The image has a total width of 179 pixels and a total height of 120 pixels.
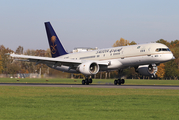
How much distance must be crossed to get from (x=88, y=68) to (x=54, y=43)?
13.9 m

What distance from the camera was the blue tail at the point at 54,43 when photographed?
53.4m

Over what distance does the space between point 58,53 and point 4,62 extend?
313 ft

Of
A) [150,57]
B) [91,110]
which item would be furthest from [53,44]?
[91,110]

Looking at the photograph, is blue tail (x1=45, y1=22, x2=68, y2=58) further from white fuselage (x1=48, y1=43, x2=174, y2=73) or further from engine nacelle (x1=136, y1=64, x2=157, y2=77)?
engine nacelle (x1=136, y1=64, x2=157, y2=77)

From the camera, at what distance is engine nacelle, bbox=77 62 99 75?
4184 cm

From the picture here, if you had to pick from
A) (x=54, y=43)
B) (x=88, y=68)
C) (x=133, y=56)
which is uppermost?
(x=54, y=43)

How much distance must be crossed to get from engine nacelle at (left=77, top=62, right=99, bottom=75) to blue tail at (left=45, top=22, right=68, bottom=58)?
432 inches

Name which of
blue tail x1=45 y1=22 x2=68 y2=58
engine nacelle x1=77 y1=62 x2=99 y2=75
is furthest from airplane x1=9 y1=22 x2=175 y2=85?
blue tail x1=45 y1=22 x2=68 y2=58

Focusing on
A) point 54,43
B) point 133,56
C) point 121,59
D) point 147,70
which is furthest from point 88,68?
point 54,43

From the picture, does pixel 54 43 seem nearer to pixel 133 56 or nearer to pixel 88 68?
pixel 88 68

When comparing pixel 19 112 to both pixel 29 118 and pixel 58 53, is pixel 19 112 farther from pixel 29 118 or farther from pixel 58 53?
pixel 58 53

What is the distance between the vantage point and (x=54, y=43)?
5347 cm

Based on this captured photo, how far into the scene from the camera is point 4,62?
5600 inches

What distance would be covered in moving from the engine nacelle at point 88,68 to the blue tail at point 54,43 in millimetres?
10966
